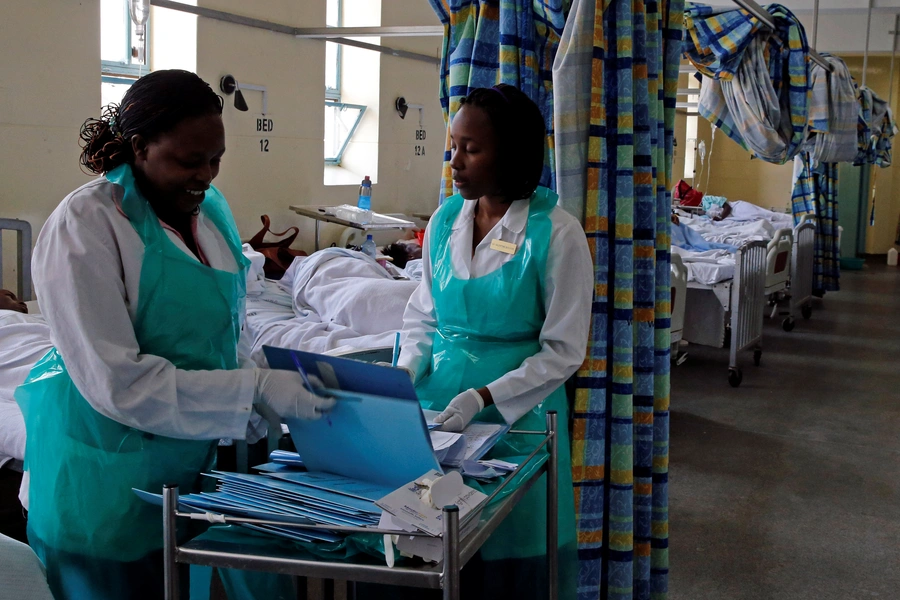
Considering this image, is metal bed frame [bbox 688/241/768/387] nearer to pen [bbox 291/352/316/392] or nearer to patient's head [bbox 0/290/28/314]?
patient's head [bbox 0/290/28/314]

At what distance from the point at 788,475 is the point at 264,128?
11.7 feet

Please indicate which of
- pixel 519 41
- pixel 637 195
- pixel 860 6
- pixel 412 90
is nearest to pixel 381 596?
pixel 637 195

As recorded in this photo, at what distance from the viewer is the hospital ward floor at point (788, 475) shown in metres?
3.26

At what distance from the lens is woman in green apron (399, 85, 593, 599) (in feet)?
6.54

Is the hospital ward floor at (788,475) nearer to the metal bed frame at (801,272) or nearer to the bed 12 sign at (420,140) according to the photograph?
the metal bed frame at (801,272)

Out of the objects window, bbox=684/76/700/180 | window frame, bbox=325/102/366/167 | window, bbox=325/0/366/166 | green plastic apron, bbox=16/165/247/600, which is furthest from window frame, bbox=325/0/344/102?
window, bbox=684/76/700/180

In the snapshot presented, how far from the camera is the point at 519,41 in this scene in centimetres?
253

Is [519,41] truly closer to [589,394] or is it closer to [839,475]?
[589,394]

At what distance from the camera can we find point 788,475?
170 inches

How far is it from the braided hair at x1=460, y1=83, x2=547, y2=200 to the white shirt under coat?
0.83 m

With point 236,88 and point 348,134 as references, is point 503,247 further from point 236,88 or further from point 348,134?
point 348,134

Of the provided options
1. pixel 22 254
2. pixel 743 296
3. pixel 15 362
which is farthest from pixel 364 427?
pixel 743 296

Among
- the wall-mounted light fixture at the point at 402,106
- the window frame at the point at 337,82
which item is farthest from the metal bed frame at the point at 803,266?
the window frame at the point at 337,82

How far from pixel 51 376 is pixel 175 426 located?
291 mm
